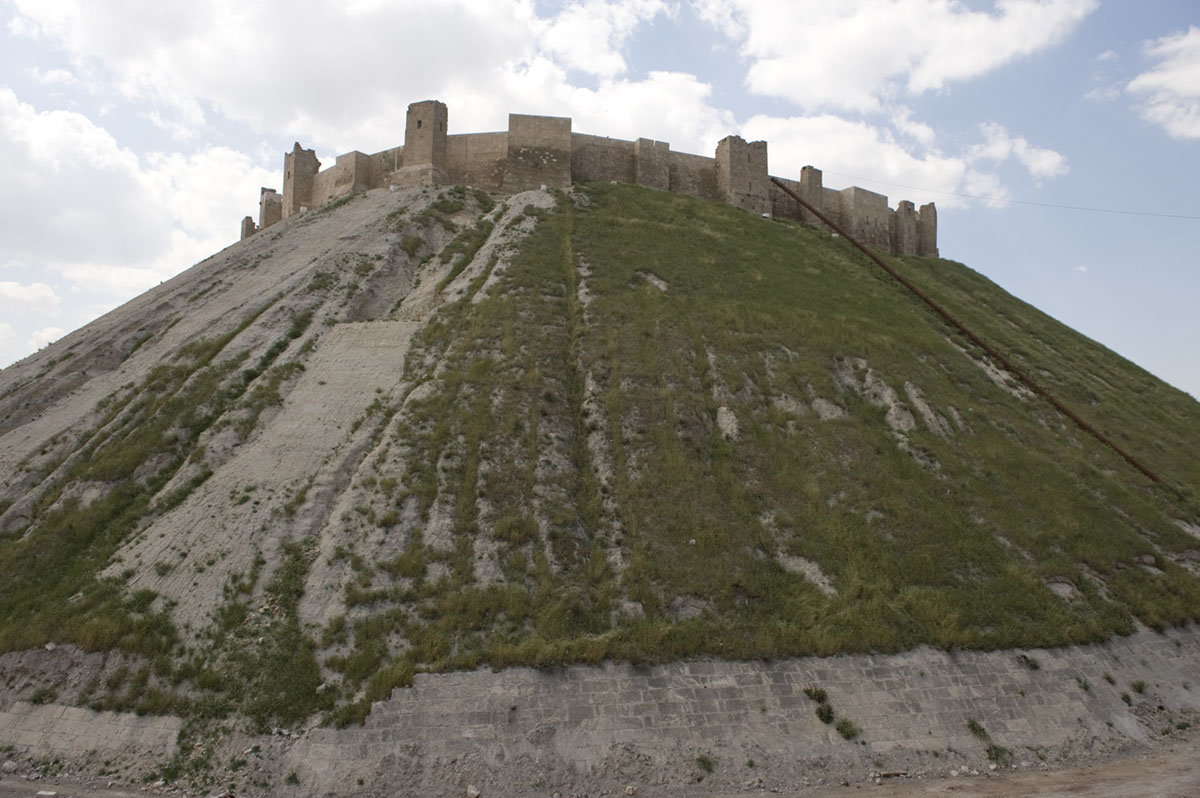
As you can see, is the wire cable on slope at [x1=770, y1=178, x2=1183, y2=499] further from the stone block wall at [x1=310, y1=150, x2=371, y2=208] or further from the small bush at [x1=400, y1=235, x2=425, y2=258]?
the stone block wall at [x1=310, y1=150, x2=371, y2=208]

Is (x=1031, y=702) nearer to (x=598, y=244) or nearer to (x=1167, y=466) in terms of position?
(x=1167, y=466)

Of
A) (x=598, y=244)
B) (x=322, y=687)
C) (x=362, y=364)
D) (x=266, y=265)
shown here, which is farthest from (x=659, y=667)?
(x=266, y=265)

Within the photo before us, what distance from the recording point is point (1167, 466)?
89.0ft

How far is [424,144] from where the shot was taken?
35938mm

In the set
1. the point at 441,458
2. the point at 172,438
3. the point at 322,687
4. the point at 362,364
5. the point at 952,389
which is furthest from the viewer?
the point at 952,389

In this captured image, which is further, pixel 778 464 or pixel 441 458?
pixel 778 464

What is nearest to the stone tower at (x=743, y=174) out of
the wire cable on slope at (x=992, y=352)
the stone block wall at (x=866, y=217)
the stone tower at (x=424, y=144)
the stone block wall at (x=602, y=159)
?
the wire cable on slope at (x=992, y=352)

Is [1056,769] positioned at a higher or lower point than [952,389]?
lower

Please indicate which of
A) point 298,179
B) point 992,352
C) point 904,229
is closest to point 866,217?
point 904,229

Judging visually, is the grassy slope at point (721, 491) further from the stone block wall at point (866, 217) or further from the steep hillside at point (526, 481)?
the stone block wall at point (866, 217)

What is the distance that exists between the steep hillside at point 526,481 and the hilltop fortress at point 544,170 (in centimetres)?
645

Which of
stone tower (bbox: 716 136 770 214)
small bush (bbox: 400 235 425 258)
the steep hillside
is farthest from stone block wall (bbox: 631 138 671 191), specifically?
small bush (bbox: 400 235 425 258)

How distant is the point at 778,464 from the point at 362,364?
13272mm

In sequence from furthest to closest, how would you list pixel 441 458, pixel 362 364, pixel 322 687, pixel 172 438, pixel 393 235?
pixel 393 235
pixel 362 364
pixel 172 438
pixel 441 458
pixel 322 687
